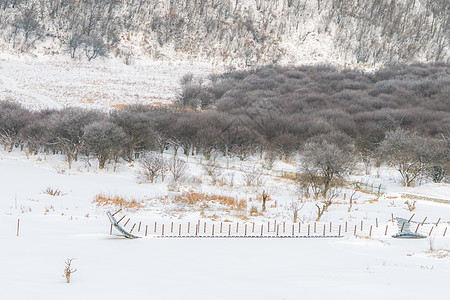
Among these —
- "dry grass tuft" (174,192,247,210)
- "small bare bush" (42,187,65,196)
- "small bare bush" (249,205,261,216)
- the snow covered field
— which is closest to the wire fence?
"small bare bush" (249,205,261,216)

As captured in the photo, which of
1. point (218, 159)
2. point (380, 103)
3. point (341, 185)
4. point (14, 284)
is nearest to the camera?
point (14, 284)

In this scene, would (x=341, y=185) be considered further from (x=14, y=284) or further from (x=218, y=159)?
(x=14, y=284)

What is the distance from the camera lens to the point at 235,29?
108 meters

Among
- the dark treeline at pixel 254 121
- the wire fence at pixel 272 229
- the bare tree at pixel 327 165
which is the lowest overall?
the wire fence at pixel 272 229

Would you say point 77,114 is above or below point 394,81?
below

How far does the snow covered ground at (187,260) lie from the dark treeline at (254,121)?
14505 mm

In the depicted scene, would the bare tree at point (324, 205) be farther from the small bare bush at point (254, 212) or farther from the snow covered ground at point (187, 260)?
the small bare bush at point (254, 212)

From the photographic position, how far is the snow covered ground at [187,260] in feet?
23.1

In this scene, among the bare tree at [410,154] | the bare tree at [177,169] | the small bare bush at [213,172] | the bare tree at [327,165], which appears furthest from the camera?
the bare tree at [410,154]

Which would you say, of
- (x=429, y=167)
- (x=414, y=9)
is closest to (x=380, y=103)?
(x=429, y=167)

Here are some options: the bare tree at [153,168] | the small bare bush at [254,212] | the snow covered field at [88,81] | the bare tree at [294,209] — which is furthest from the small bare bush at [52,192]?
the snow covered field at [88,81]

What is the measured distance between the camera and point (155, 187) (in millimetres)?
27031

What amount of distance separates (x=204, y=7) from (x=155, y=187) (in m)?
95.7

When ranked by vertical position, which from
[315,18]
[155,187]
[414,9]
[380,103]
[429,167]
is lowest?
[155,187]
